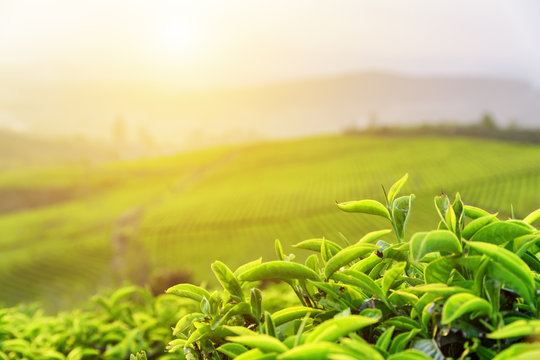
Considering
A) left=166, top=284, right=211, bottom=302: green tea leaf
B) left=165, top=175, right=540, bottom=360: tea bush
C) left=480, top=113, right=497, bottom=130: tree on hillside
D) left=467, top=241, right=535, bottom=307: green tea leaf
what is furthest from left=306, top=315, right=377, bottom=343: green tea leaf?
left=480, top=113, right=497, bottom=130: tree on hillside

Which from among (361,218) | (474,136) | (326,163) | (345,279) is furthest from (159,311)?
(474,136)

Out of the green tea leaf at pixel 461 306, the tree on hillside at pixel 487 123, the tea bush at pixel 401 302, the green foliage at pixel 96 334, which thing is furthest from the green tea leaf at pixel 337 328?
the tree on hillside at pixel 487 123

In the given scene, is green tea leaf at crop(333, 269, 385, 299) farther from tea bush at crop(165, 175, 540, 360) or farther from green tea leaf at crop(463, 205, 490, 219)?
green tea leaf at crop(463, 205, 490, 219)

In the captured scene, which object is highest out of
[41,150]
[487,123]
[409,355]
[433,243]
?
[41,150]

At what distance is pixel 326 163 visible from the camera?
68312 mm

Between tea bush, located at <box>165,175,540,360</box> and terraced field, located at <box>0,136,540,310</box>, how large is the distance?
30126 mm

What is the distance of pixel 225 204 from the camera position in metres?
55.3

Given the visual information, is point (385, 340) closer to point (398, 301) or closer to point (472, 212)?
point (398, 301)

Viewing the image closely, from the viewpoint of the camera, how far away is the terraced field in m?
40.8

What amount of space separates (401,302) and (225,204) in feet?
179

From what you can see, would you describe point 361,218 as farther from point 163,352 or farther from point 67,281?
point 163,352

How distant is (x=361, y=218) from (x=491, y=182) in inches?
778

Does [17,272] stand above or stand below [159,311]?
below

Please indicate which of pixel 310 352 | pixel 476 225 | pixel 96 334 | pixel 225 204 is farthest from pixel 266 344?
pixel 225 204
